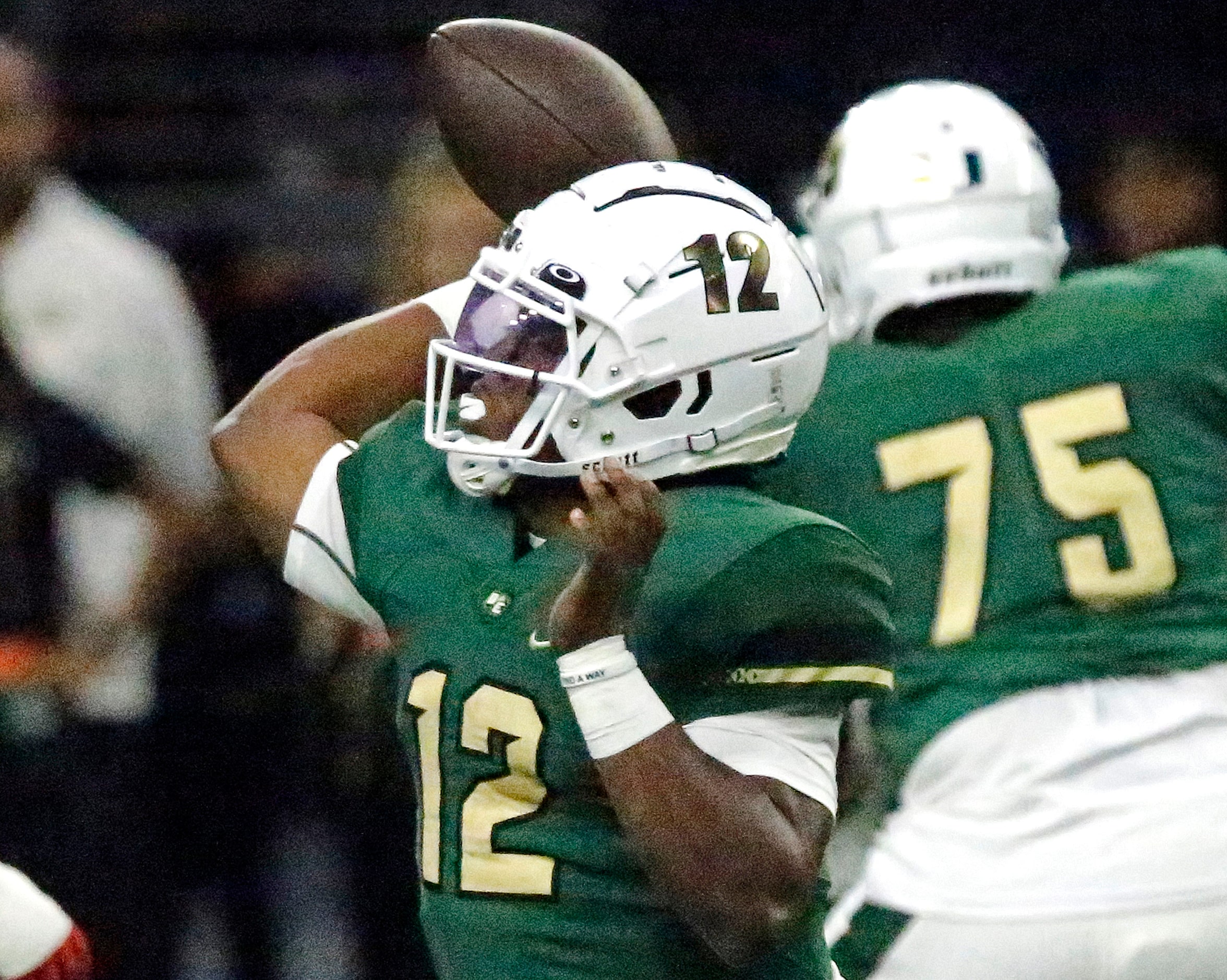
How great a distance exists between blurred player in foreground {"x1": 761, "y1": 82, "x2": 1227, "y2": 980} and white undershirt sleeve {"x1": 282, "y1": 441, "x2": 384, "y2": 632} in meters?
0.44

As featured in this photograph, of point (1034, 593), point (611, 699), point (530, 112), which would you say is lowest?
point (1034, 593)

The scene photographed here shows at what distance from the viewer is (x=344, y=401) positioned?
2.09 metres

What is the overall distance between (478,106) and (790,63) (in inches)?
132

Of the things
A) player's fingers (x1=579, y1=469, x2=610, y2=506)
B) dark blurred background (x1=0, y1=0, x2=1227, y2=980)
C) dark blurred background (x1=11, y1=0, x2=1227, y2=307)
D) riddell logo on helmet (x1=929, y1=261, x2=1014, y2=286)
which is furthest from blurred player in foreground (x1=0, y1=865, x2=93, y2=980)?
dark blurred background (x1=11, y1=0, x2=1227, y2=307)

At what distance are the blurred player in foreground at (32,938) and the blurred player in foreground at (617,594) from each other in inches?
25.0

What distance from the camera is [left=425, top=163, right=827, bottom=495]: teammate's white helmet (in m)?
1.77

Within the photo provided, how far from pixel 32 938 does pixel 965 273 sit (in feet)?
4.08

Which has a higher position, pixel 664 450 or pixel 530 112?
pixel 530 112

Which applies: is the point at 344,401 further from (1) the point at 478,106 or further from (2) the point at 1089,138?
(2) the point at 1089,138

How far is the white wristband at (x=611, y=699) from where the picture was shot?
62.8 inches

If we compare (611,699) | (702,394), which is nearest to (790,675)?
(611,699)

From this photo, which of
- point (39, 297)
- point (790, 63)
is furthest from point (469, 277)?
point (790, 63)

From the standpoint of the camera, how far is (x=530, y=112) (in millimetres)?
2188

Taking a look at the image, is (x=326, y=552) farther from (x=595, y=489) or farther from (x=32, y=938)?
(x=32, y=938)
